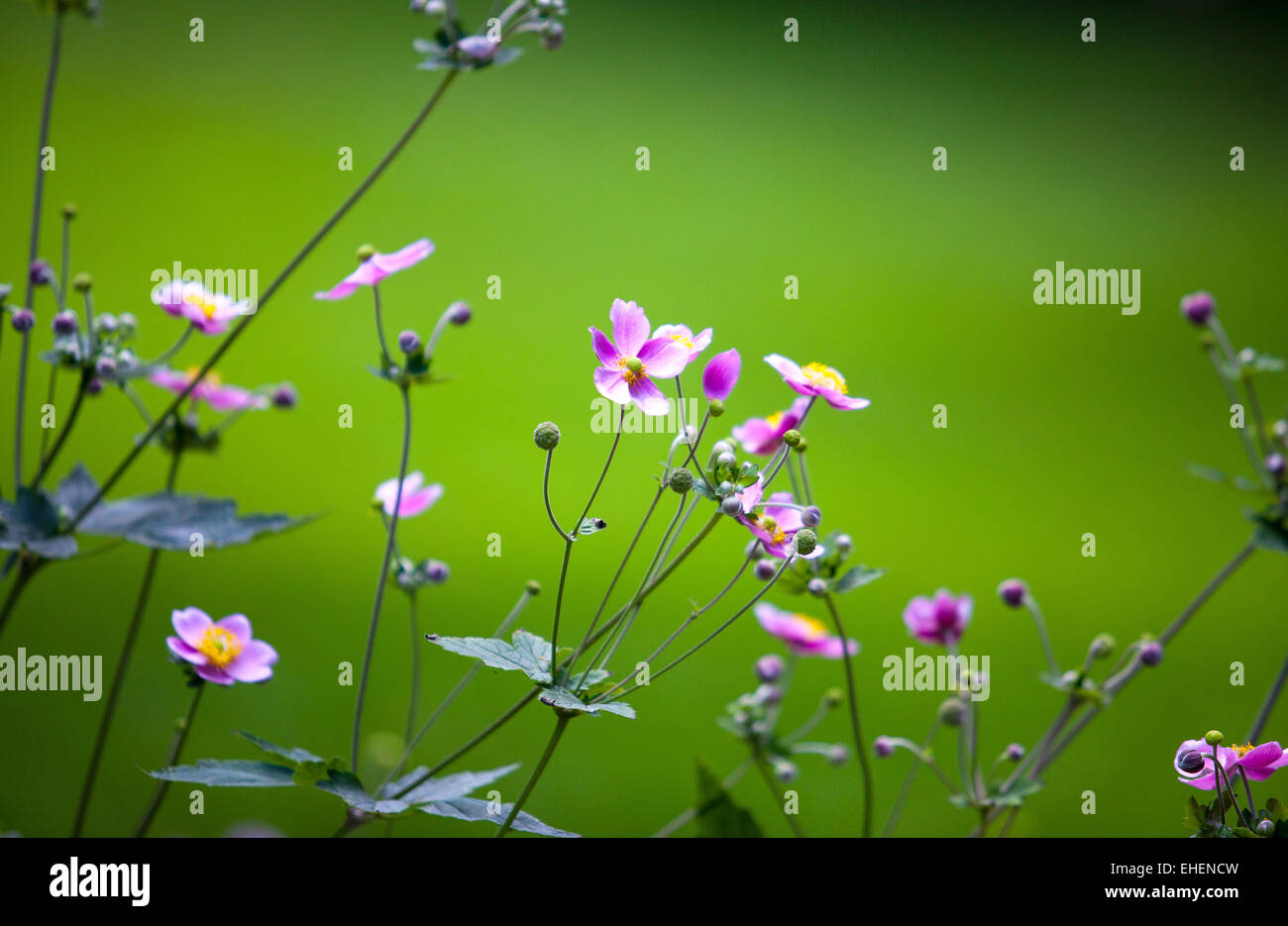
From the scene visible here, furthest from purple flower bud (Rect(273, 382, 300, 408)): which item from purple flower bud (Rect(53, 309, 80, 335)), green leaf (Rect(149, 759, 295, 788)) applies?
green leaf (Rect(149, 759, 295, 788))

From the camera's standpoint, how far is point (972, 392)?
3309 millimetres

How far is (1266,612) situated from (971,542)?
2.42 ft

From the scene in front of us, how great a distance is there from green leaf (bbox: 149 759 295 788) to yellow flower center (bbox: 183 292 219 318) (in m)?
0.47

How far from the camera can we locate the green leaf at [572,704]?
737 mm

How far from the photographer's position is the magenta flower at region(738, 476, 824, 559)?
2.72ft

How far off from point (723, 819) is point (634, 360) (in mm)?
503

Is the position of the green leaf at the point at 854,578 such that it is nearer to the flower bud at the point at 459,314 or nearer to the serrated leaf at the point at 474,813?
the serrated leaf at the point at 474,813

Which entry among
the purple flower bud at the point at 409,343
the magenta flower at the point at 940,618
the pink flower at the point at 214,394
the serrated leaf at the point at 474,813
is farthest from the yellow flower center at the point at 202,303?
the magenta flower at the point at 940,618

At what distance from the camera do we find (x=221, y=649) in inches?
38.5

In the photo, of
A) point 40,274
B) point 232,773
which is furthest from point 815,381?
point 40,274

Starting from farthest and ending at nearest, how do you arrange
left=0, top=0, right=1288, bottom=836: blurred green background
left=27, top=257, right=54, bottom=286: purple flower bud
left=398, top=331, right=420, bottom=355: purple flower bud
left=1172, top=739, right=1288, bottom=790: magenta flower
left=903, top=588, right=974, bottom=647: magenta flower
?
1. left=0, top=0, right=1288, bottom=836: blurred green background
2. left=903, top=588, right=974, bottom=647: magenta flower
3. left=27, top=257, right=54, bottom=286: purple flower bud
4. left=398, top=331, right=420, bottom=355: purple flower bud
5. left=1172, top=739, right=1288, bottom=790: magenta flower

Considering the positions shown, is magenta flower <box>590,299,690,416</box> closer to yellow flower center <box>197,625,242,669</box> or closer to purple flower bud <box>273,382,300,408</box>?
yellow flower center <box>197,625,242,669</box>

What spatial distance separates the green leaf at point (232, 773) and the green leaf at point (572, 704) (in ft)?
0.75
